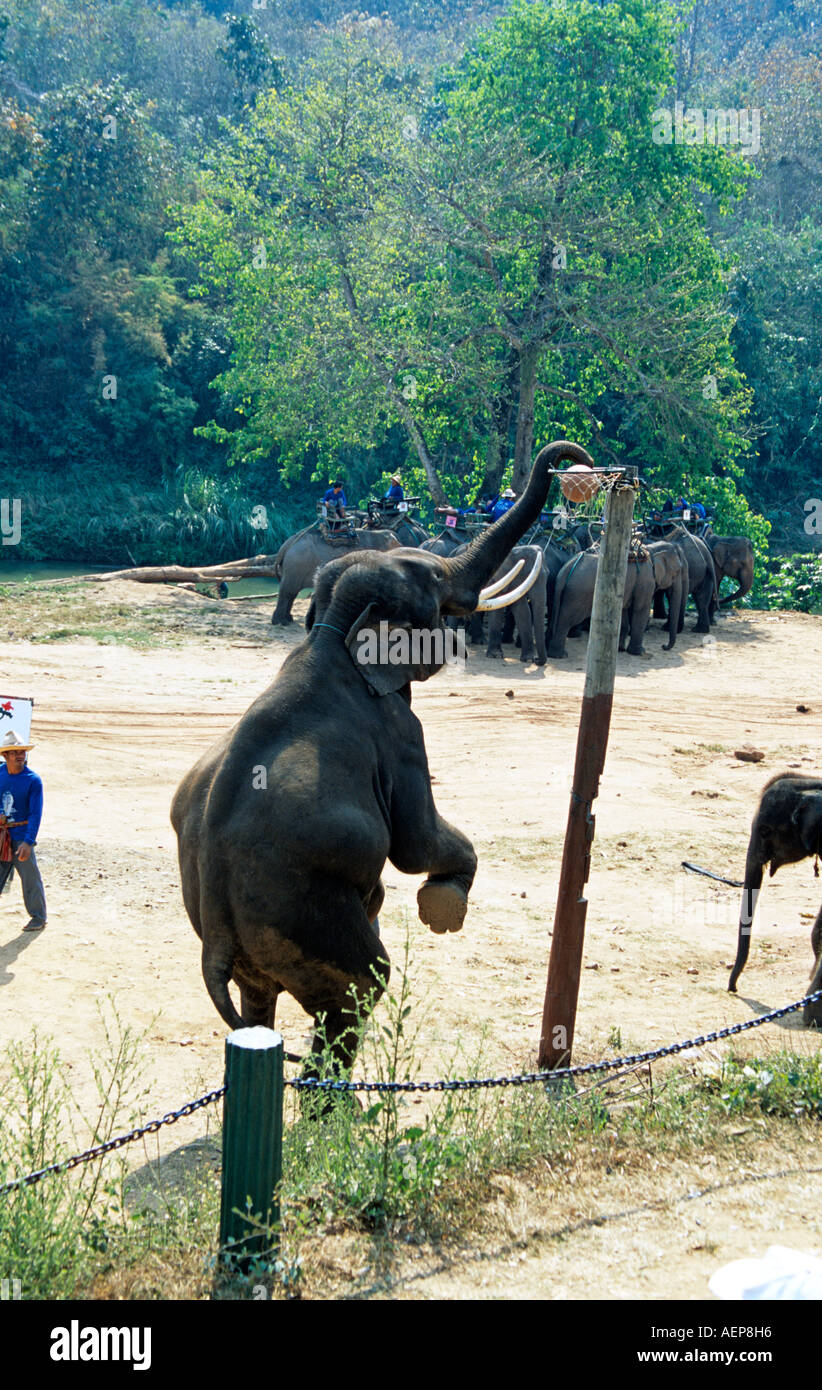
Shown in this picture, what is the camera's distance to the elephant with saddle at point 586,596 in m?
19.6

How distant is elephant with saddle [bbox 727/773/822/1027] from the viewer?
739 centimetres

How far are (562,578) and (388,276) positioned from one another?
9830mm

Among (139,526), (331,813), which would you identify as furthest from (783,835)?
(139,526)

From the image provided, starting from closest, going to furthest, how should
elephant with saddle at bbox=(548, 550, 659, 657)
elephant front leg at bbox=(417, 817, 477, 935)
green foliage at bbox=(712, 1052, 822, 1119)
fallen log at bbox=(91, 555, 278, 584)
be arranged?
1. green foliage at bbox=(712, 1052, 822, 1119)
2. elephant front leg at bbox=(417, 817, 477, 935)
3. elephant with saddle at bbox=(548, 550, 659, 657)
4. fallen log at bbox=(91, 555, 278, 584)

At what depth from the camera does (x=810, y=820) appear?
7.38 meters

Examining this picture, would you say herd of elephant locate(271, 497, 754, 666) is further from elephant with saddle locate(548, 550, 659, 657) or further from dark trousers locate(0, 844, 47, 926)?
dark trousers locate(0, 844, 47, 926)

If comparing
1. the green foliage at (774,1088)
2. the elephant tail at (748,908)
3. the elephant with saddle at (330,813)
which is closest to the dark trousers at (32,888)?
the elephant with saddle at (330,813)

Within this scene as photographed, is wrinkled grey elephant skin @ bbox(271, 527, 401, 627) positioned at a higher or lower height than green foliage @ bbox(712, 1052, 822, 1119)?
higher

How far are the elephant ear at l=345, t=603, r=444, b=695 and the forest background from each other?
60.6 ft

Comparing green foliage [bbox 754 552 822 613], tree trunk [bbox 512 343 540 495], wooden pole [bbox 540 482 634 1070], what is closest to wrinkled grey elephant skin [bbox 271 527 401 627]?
tree trunk [bbox 512 343 540 495]

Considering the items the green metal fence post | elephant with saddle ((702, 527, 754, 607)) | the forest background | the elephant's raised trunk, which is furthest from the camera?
elephant with saddle ((702, 527, 754, 607))

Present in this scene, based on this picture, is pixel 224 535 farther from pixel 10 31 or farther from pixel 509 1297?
pixel 509 1297

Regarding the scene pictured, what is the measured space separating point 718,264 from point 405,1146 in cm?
2486

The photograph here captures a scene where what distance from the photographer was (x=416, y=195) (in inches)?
952
